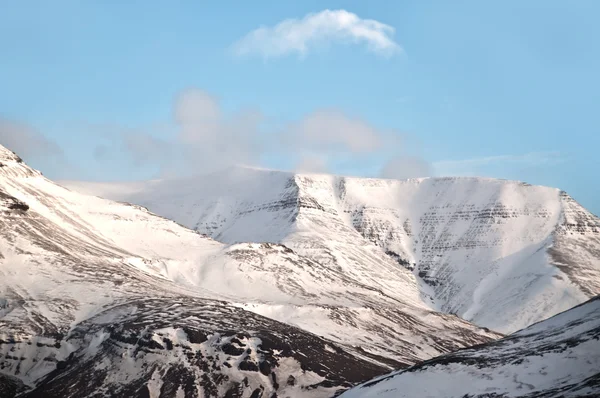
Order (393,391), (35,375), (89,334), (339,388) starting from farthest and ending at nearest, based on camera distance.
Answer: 1. (89,334)
2. (35,375)
3. (339,388)
4. (393,391)

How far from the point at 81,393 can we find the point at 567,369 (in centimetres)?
10092

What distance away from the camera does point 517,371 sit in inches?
4505

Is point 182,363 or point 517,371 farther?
point 182,363

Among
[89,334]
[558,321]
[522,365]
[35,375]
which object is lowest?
[35,375]

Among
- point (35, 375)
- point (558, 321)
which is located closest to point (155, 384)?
point (35, 375)

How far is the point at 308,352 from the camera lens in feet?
625

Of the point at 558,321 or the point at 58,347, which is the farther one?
the point at 58,347

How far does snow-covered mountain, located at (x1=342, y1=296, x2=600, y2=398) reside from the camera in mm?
106750

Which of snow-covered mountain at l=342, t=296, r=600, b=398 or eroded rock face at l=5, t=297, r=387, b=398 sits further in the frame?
eroded rock face at l=5, t=297, r=387, b=398

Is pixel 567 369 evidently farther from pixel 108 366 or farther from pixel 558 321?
pixel 108 366

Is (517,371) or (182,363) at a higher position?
(517,371)

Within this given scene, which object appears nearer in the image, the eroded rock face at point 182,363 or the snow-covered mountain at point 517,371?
the snow-covered mountain at point 517,371

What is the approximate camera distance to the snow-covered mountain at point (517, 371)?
350 ft

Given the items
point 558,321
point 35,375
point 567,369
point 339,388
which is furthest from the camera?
point 35,375
